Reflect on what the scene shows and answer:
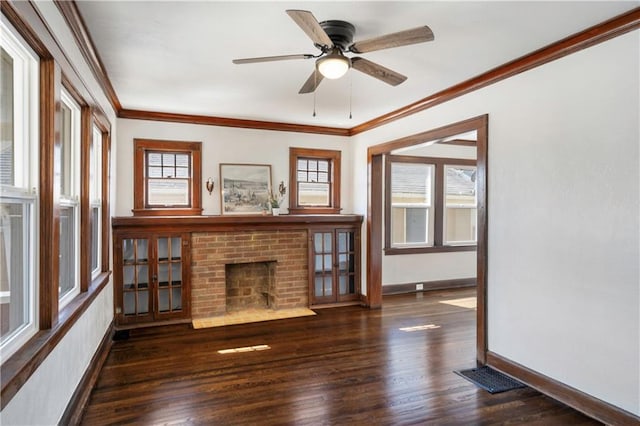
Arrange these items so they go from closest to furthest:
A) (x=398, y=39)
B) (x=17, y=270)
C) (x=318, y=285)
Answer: (x=17, y=270) → (x=398, y=39) → (x=318, y=285)

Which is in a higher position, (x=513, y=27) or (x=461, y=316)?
(x=513, y=27)

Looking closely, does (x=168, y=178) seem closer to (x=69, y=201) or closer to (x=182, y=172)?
(x=182, y=172)

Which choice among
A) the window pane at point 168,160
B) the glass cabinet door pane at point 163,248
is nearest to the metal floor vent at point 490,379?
the glass cabinet door pane at point 163,248

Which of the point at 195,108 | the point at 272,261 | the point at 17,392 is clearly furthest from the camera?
the point at 272,261

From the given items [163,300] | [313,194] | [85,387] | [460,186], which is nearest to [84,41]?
[85,387]

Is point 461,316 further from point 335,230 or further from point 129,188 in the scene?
point 129,188

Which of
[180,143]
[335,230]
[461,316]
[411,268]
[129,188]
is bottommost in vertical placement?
[461,316]

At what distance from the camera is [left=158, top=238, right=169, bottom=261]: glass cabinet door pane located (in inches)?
186

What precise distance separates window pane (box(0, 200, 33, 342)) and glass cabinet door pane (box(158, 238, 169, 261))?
2.88 metres

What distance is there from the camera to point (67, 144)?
271cm

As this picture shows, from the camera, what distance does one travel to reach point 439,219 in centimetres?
670

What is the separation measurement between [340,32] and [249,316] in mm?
3731

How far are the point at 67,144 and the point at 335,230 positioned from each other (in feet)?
11.9

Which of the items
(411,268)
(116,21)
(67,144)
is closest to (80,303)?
(67,144)
